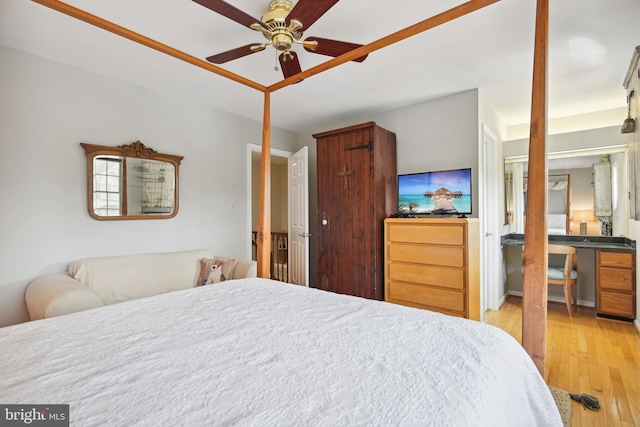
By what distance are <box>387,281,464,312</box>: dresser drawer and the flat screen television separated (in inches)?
33.2

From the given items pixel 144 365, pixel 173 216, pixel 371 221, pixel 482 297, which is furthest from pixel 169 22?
pixel 482 297

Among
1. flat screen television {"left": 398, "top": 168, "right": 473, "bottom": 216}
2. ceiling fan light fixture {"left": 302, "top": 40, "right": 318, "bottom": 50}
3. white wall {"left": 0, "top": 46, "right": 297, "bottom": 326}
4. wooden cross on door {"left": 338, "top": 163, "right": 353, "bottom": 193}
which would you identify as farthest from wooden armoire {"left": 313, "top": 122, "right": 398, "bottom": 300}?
ceiling fan light fixture {"left": 302, "top": 40, "right": 318, "bottom": 50}

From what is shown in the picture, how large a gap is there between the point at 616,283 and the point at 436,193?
6.76 ft

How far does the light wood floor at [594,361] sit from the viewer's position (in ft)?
5.90

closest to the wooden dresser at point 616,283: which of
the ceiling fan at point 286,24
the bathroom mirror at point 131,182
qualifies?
the ceiling fan at point 286,24

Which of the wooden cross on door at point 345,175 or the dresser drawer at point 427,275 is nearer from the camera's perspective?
the dresser drawer at point 427,275

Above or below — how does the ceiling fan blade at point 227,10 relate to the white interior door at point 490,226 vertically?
above

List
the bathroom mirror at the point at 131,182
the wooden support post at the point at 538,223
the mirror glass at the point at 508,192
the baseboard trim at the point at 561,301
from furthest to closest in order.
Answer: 1. the mirror glass at the point at 508,192
2. the baseboard trim at the point at 561,301
3. the bathroom mirror at the point at 131,182
4. the wooden support post at the point at 538,223

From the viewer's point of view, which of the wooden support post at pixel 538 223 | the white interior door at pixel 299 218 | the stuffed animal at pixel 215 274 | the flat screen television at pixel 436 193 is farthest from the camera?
the white interior door at pixel 299 218

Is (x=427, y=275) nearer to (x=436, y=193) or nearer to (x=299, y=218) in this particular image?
(x=436, y=193)

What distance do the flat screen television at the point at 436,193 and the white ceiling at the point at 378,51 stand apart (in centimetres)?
89

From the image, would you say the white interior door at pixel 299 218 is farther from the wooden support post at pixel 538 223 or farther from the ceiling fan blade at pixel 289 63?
the wooden support post at pixel 538 223

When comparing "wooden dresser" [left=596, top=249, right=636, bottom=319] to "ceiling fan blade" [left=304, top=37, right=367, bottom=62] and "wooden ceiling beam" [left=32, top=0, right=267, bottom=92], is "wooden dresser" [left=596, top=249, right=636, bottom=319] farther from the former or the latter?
"wooden ceiling beam" [left=32, top=0, right=267, bottom=92]

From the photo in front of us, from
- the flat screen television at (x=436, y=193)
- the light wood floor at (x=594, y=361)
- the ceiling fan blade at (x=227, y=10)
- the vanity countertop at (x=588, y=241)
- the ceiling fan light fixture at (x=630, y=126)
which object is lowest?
the light wood floor at (x=594, y=361)
